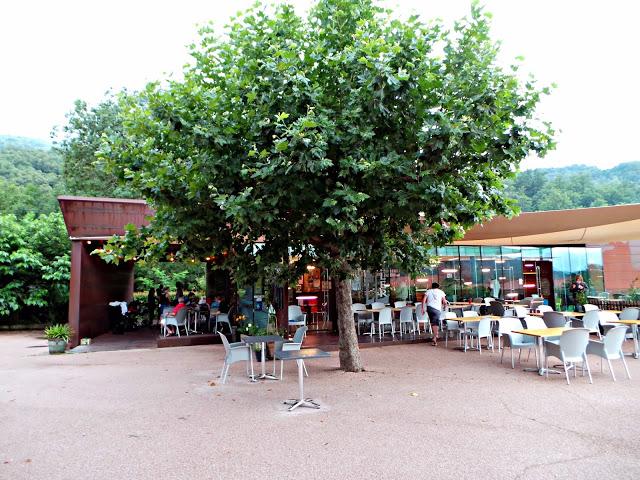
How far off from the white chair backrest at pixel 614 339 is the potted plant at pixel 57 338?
11.1m

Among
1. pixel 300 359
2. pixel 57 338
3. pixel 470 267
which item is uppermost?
pixel 470 267

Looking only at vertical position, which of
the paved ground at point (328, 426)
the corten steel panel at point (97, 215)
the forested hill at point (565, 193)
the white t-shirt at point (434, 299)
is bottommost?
the paved ground at point (328, 426)

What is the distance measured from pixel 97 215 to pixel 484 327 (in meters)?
9.59

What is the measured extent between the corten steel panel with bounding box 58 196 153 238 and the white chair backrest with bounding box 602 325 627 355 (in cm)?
993

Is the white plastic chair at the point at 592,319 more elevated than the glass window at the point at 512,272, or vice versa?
the glass window at the point at 512,272

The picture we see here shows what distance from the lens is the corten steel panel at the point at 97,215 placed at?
447 inches

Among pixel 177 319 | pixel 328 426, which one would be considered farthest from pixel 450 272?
pixel 328 426

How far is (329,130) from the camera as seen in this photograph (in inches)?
203

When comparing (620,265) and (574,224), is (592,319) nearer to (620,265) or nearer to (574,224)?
(574,224)

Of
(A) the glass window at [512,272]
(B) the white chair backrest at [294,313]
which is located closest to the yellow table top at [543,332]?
(B) the white chair backrest at [294,313]

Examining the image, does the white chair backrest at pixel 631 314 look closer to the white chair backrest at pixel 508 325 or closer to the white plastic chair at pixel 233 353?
the white chair backrest at pixel 508 325

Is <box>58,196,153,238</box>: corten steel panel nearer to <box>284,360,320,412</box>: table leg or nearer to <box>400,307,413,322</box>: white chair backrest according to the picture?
<box>400,307,413,322</box>: white chair backrest

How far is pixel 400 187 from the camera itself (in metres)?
5.83

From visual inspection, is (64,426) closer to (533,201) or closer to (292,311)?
(292,311)
